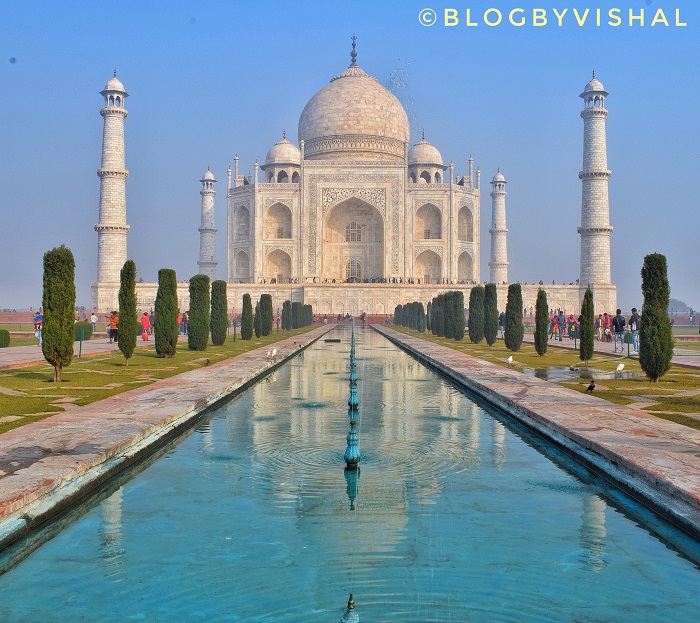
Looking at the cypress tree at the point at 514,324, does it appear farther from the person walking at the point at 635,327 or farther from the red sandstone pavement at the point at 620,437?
the red sandstone pavement at the point at 620,437

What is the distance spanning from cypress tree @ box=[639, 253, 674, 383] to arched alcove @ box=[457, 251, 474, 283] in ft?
118

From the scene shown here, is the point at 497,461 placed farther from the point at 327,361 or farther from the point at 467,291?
the point at 467,291

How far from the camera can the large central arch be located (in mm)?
46719

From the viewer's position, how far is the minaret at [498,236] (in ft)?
159

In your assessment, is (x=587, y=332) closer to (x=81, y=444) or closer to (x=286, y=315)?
(x=81, y=444)

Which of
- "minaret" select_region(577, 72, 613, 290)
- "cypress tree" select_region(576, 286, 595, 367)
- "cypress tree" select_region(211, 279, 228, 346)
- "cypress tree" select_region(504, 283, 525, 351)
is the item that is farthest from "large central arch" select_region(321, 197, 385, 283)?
"cypress tree" select_region(576, 286, 595, 367)

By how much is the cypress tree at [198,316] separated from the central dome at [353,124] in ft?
98.9

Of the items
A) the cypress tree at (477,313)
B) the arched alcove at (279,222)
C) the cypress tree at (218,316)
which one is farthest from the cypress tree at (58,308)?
the arched alcove at (279,222)

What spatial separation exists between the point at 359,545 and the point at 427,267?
43219 mm

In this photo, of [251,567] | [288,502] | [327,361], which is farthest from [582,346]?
[251,567]

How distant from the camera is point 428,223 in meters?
46.4

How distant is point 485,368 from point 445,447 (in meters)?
6.27

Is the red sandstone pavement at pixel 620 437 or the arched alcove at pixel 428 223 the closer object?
the red sandstone pavement at pixel 620 437

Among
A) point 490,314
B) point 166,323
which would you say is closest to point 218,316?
point 166,323
